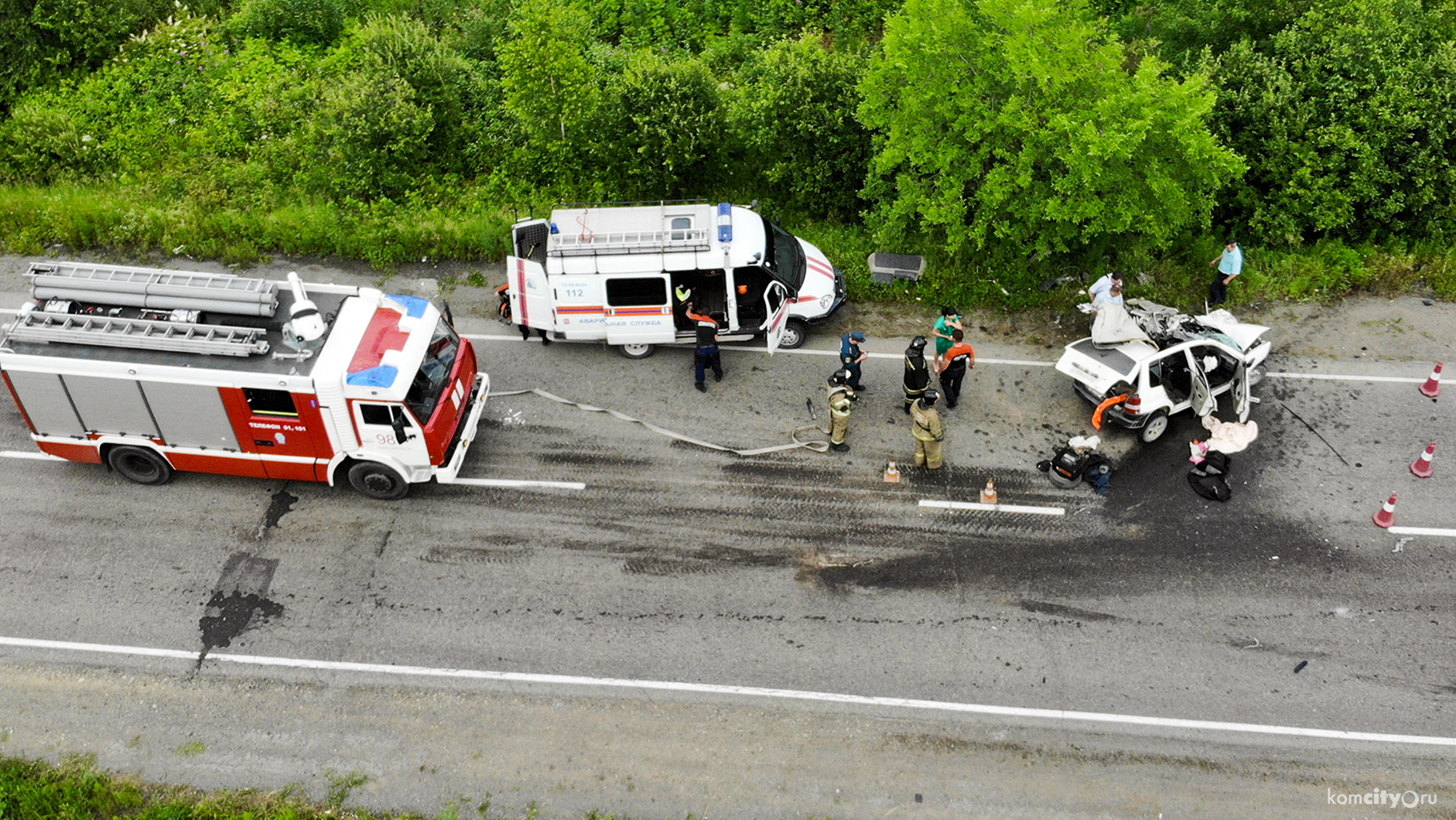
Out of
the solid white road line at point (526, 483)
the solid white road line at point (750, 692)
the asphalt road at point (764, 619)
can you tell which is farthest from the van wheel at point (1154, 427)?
the solid white road line at point (526, 483)

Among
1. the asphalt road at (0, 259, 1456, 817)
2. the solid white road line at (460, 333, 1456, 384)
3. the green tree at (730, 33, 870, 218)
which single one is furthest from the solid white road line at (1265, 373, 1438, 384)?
the green tree at (730, 33, 870, 218)

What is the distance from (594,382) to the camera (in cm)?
1622

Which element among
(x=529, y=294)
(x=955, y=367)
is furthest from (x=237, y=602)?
(x=955, y=367)

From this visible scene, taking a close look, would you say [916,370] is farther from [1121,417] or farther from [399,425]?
[399,425]

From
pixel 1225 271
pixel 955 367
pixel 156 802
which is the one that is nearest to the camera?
pixel 156 802

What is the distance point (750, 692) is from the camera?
12148 millimetres

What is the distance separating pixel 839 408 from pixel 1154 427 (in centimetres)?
492

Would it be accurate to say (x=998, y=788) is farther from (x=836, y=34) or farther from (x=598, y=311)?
(x=836, y=34)

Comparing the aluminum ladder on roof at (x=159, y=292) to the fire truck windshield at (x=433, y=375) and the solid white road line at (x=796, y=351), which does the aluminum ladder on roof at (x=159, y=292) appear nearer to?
the fire truck windshield at (x=433, y=375)

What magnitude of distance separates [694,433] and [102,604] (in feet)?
27.6

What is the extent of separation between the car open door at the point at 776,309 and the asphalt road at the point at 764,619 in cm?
118

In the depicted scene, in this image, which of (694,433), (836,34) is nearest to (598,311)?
(694,433)

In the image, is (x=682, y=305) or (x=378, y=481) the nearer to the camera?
(x=378, y=481)

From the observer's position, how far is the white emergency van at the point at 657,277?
50.4 feet
